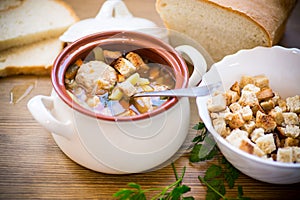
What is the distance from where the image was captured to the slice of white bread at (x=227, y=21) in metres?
1.93

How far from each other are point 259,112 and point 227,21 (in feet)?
1.73

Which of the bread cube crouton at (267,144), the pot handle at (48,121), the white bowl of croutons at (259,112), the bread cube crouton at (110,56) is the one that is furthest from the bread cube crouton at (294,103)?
the pot handle at (48,121)

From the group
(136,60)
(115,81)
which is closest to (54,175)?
(115,81)

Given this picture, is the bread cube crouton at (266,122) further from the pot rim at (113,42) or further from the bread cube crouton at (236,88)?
the pot rim at (113,42)

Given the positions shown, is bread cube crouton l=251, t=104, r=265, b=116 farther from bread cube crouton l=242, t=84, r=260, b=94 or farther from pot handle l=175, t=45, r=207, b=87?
pot handle l=175, t=45, r=207, b=87

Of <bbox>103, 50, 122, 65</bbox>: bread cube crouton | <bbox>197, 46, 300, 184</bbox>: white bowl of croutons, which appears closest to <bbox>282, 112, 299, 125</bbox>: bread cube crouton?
<bbox>197, 46, 300, 184</bbox>: white bowl of croutons

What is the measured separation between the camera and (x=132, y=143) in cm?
156

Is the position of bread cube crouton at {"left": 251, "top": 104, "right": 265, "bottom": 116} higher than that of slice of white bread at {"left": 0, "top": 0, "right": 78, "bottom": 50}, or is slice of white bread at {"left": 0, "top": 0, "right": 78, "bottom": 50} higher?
slice of white bread at {"left": 0, "top": 0, "right": 78, "bottom": 50}

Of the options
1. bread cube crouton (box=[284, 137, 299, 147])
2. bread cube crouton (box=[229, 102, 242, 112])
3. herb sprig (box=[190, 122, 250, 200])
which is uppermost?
bread cube crouton (box=[229, 102, 242, 112])

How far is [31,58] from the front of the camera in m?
2.14

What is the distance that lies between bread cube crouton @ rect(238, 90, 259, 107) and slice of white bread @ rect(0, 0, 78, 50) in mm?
1023

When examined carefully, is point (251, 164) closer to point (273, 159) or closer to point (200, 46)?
point (273, 159)

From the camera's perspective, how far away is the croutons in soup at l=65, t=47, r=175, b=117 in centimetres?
160

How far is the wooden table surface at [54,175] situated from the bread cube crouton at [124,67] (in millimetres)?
360
